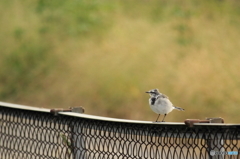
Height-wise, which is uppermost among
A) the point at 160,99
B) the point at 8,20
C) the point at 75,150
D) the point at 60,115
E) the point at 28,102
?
the point at 8,20

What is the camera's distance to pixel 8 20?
17859 mm

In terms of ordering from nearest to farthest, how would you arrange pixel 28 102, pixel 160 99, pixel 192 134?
pixel 192 134 → pixel 160 99 → pixel 28 102

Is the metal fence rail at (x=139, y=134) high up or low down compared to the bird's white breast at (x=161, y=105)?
down

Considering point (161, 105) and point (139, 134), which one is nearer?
point (139, 134)

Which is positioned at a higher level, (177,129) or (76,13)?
(76,13)

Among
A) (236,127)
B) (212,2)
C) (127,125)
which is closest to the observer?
(236,127)

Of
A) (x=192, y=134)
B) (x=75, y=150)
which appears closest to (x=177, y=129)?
(x=192, y=134)

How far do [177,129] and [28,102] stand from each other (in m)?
12.8

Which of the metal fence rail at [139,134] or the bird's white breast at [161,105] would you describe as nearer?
the metal fence rail at [139,134]

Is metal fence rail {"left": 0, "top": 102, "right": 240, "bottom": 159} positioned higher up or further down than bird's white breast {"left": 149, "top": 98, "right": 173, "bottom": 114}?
further down

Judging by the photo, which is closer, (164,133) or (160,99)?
(164,133)

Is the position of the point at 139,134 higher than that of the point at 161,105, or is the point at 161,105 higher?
the point at 161,105

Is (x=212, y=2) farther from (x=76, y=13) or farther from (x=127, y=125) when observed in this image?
(x=127, y=125)

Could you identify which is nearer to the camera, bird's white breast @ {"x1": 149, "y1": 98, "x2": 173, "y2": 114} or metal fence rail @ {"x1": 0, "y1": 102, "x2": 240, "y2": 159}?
metal fence rail @ {"x1": 0, "y1": 102, "x2": 240, "y2": 159}
